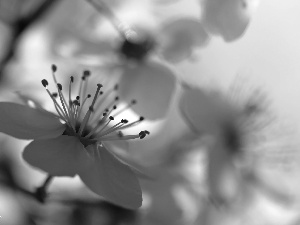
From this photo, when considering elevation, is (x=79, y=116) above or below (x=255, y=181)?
below

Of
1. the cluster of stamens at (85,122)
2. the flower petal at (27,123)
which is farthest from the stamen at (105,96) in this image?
the flower petal at (27,123)

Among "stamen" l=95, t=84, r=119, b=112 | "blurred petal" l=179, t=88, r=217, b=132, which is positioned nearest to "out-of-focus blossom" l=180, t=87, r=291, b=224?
"blurred petal" l=179, t=88, r=217, b=132

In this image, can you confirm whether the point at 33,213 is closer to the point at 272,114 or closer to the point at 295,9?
the point at 272,114

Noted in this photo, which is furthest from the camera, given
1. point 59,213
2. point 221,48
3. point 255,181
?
point 221,48

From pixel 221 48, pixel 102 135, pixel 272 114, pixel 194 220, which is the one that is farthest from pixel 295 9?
pixel 102 135

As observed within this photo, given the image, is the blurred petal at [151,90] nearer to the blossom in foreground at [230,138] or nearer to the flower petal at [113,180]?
the blossom in foreground at [230,138]

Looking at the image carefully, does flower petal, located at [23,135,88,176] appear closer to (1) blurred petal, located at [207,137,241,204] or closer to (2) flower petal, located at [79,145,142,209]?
(2) flower petal, located at [79,145,142,209]

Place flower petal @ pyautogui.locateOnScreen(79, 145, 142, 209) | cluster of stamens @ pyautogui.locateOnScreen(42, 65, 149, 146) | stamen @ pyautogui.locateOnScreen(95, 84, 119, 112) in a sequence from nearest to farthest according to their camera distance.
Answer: flower petal @ pyautogui.locateOnScreen(79, 145, 142, 209) < cluster of stamens @ pyautogui.locateOnScreen(42, 65, 149, 146) < stamen @ pyautogui.locateOnScreen(95, 84, 119, 112)

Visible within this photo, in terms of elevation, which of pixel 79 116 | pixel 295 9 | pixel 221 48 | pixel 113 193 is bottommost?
pixel 113 193
